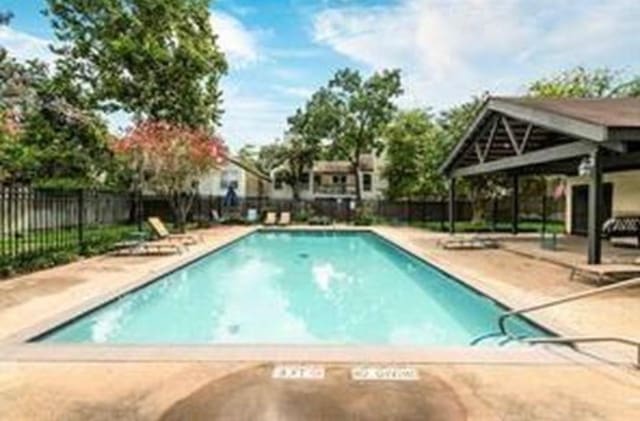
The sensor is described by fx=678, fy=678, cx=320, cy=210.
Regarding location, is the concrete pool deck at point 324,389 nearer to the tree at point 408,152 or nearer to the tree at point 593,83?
the tree at point 408,152

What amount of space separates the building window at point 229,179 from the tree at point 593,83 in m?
21.7

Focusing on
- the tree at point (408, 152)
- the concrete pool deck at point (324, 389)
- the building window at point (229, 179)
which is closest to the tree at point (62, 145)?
the tree at point (408, 152)

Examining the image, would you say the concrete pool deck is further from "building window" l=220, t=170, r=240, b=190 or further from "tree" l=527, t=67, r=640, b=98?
"building window" l=220, t=170, r=240, b=190

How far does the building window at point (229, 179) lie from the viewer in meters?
48.5

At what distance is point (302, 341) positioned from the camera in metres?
8.88

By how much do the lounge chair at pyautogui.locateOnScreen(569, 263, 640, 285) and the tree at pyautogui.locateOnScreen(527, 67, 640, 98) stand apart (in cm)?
2491

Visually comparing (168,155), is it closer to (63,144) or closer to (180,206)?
(180,206)

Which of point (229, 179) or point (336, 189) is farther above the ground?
point (229, 179)

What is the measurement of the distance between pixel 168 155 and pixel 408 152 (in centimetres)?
1804

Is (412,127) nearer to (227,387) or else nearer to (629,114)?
(629,114)

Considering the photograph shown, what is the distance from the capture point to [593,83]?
36906 millimetres

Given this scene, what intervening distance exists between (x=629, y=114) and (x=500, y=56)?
16.8m

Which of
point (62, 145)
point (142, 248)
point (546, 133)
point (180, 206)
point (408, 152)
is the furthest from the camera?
point (408, 152)

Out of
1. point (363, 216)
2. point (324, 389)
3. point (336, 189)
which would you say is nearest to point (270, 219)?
point (363, 216)
